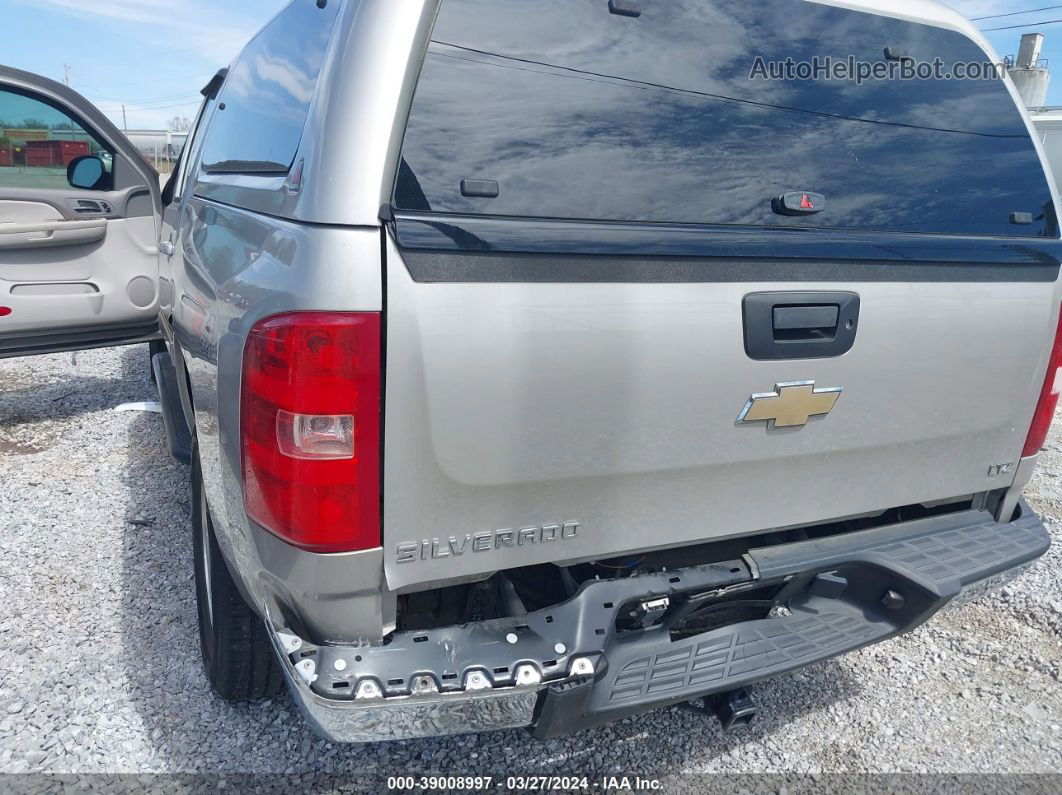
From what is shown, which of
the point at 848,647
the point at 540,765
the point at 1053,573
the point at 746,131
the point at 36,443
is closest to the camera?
the point at 746,131

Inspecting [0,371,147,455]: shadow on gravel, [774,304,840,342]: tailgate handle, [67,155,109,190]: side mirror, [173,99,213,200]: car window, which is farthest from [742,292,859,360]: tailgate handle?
[0,371,147,455]: shadow on gravel

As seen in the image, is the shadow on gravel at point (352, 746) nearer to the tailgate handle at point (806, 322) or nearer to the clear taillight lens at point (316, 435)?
the clear taillight lens at point (316, 435)

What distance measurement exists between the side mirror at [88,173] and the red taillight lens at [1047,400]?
190 inches

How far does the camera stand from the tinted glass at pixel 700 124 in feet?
5.55

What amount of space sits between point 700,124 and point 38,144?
4190 millimetres

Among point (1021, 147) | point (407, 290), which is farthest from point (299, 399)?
point (1021, 147)

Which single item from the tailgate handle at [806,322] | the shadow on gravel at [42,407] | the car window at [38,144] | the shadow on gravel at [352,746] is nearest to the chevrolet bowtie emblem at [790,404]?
the tailgate handle at [806,322]

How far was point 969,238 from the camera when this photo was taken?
2.16m

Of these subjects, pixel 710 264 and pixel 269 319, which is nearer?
pixel 269 319

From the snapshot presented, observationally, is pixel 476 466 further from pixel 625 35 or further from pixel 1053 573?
pixel 1053 573

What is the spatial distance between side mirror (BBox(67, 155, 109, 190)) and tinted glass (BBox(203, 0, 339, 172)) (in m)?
1.89

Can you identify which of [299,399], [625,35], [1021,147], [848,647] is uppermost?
[625,35]

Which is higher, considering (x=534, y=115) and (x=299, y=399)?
(x=534, y=115)

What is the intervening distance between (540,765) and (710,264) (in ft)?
5.20
